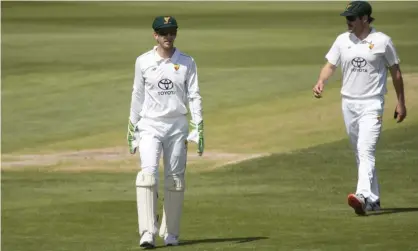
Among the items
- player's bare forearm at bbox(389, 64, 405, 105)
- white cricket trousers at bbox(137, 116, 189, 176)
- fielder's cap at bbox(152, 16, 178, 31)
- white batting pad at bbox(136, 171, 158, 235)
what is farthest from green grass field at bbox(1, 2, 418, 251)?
fielder's cap at bbox(152, 16, 178, 31)

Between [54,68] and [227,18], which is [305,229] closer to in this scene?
[54,68]

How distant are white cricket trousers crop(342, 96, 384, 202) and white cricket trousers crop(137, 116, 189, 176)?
2593 mm

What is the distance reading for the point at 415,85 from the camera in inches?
1111

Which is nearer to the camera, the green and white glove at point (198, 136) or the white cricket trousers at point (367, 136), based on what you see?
the green and white glove at point (198, 136)

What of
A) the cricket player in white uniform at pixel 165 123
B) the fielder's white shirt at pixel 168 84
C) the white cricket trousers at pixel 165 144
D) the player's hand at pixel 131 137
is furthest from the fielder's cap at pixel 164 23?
the player's hand at pixel 131 137

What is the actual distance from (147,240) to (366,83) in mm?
3290

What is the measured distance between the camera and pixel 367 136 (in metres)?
15.3

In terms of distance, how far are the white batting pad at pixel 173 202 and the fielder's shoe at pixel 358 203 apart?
90.0 inches

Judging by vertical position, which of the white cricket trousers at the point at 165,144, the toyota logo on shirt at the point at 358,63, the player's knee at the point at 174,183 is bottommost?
the player's knee at the point at 174,183

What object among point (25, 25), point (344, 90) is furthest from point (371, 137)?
point (25, 25)

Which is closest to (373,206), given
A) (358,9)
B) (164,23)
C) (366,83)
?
(366,83)

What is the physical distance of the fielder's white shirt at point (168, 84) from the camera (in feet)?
43.4

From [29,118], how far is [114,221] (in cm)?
1168

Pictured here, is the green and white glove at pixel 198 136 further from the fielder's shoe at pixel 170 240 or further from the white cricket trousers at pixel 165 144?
the fielder's shoe at pixel 170 240
